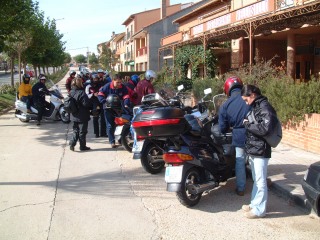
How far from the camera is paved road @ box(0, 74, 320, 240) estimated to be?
428 cm

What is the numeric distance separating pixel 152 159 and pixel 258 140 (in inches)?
101

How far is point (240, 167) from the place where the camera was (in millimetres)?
5344

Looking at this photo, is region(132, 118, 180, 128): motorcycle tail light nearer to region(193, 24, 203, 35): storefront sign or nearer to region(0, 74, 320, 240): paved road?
region(0, 74, 320, 240): paved road

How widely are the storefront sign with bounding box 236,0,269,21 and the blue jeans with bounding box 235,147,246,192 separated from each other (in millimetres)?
10572

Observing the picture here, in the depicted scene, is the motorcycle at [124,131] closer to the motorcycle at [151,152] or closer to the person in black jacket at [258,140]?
the motorcycle at [151,152]

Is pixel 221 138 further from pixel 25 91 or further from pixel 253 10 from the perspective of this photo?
pixel 253 10

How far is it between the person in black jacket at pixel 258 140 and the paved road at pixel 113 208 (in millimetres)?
264

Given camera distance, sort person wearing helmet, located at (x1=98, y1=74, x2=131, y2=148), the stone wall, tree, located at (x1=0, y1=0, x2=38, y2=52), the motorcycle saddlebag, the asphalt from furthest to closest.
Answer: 1. tree, located at (x1=0, y1=0, x2=38, y2=52)
2. person wearing helmet, located at (x1=98, y1=74, x2=131, y2=148)
3. the stone wall
4. the motorcycle saddlebag
5. the asphalt

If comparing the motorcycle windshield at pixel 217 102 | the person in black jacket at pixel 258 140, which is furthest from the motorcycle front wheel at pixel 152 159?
the person in black jacket at pixel 258 140

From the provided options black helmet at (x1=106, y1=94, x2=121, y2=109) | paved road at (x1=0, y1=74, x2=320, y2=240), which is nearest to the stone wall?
paved road at (x1=0, y1=74, x2=320, y2=240)

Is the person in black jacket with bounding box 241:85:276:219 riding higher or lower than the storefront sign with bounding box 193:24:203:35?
lower

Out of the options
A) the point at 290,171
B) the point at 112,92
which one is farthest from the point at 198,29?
the point at 290,171

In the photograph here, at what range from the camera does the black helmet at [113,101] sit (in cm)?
A: 838

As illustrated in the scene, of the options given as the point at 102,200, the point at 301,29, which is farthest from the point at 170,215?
the point at 301,29
